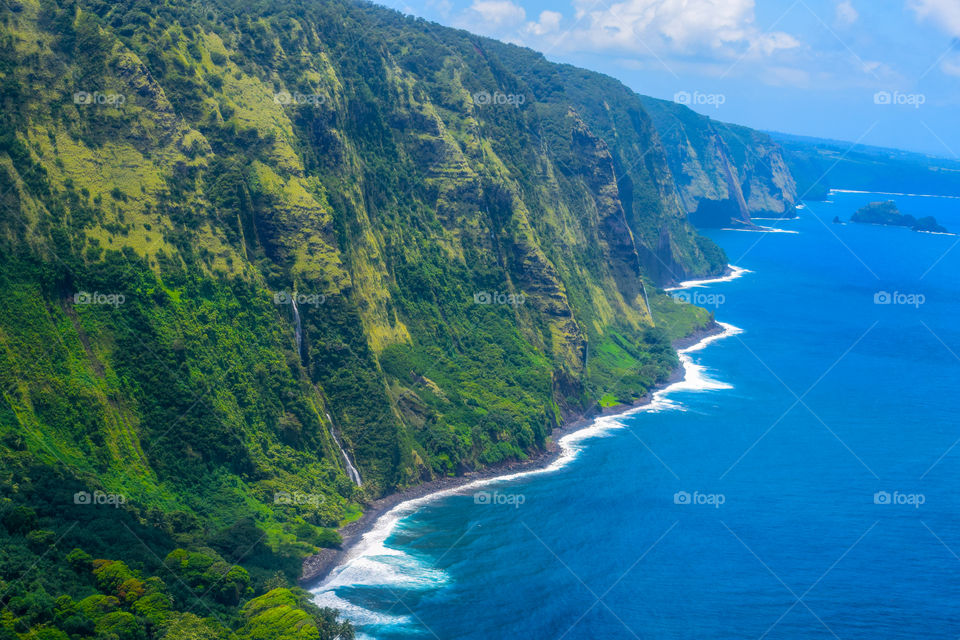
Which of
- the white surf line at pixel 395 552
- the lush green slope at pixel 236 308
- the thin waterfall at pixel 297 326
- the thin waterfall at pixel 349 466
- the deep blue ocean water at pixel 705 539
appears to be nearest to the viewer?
the lush green slope at pixel 236 308

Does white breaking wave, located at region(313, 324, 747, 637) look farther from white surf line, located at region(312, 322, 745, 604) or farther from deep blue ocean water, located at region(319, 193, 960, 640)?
deep blue ocean water, located at region(319, 193, 960, 640)

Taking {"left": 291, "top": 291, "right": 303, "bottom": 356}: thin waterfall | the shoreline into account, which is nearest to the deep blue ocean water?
the shoreline

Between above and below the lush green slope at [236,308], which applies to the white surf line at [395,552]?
below

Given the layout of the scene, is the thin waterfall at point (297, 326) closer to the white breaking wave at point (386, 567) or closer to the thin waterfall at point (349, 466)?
the thin waterfall at point (349, 466)

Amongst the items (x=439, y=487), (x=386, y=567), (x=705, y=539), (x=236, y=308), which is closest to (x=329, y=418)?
(x=439, y=487)

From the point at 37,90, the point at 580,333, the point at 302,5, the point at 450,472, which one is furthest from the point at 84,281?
the point at 580,333

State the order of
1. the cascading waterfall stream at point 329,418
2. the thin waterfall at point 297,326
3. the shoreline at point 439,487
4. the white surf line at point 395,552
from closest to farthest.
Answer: the white surf line at point 395,552, the shoreline at point 439,487, the cascading waterfall stream at point 329,418, the thin waterfall at point 297,326

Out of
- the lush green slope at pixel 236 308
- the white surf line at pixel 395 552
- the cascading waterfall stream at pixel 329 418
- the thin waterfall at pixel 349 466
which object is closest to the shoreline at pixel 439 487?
the white surf line at pixel 395 552
